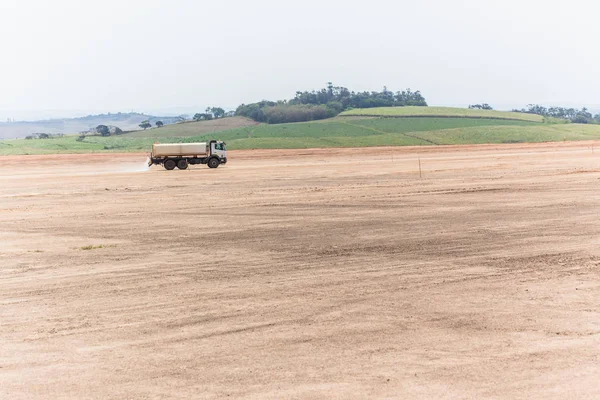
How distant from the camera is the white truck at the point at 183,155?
2447 inches

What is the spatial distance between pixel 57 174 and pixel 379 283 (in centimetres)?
4694

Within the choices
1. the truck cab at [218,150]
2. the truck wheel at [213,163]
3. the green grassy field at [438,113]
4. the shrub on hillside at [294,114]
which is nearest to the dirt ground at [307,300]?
the truck wheel at [213,163]

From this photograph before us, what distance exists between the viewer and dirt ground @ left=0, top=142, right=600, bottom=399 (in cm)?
1062

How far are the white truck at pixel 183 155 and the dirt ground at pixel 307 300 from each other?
93.7 feet

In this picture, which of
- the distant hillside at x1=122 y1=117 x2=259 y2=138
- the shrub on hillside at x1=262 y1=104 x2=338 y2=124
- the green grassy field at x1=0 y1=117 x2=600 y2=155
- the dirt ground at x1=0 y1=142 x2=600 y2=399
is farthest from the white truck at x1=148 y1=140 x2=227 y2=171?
the shrub on hillside at x1=262 y1=104 x2=338 y2=124

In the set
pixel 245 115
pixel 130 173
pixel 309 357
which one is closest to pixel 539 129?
pixel 245 115

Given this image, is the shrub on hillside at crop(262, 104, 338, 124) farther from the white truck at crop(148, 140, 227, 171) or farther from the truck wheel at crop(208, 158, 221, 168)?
the truck wheel at crop(208, 158, 221, 168)

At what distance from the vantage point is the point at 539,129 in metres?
129

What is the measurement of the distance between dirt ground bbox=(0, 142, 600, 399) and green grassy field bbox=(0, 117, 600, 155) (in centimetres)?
7750

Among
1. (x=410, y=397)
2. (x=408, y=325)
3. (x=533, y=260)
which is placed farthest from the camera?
(x=533, y=260)

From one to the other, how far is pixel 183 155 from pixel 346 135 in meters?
64.7

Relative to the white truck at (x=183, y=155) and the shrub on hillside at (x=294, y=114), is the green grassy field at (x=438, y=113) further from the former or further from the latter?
the white truck at (x=183, y=155)

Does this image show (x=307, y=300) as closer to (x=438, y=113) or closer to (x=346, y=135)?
(x=346, y=135)

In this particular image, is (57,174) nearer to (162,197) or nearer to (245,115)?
(162,197)
